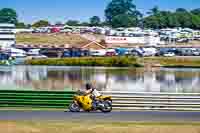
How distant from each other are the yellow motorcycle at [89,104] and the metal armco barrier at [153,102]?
1605mm

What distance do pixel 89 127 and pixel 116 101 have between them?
916 centimetres

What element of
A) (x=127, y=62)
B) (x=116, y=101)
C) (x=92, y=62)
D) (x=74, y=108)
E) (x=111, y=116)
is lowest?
(x=92, y=62)

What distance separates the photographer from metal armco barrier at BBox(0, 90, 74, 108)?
101ft

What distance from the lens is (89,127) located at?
72.0 feet

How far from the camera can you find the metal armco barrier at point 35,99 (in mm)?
30766

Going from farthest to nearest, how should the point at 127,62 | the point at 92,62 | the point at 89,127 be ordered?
1. the point at 92,62
2. the point at 127,62
3. the point at 89,127

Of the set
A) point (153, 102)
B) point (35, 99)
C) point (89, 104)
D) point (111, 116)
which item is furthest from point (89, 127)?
point (153, 102)

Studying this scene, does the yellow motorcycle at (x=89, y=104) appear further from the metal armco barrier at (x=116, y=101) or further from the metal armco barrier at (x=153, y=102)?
the metal armco barrier at (x=153, y=102)

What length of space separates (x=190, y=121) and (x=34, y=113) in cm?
619

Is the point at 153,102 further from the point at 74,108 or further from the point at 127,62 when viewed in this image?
the point at 127,62

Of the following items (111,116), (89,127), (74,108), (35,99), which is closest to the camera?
(89,127)

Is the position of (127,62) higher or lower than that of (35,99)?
lower

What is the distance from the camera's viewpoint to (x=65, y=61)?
12519 cm

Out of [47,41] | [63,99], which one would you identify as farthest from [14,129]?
[47,41]
